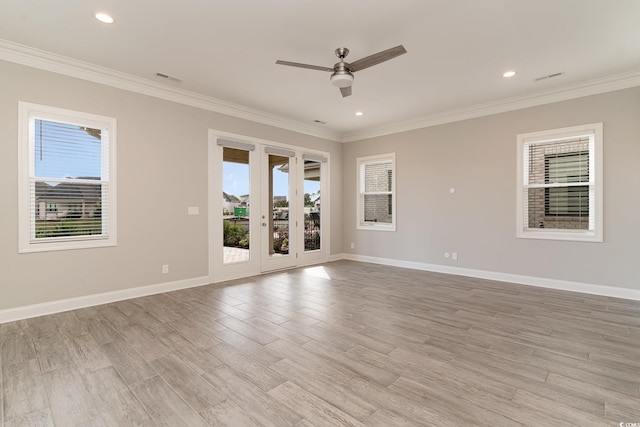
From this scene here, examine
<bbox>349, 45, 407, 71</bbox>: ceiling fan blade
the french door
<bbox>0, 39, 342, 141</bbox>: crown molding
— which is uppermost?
<bbox>0, 39, 342, 141</bbox>: crown molding

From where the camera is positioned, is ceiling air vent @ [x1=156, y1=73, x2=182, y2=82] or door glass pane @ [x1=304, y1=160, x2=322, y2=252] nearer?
ceiling air vent @ [x1=156, y1=73, x2=182, y2=82]

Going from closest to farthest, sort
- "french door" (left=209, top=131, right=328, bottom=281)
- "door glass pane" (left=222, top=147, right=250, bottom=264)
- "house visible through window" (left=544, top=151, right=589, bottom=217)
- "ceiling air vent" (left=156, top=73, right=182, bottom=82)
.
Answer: "ceiling air vent" (left=156, top=73, right=182, bottom=82), "house visible through window" (left=544, top=151, right=589, bottom=217), "french door" (left=209, top=131, right=328, bottom=281), "door glass pane" (left=222, top=147, right=250, bottom=264)

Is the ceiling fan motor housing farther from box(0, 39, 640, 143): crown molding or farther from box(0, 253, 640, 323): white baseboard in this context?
box(0, 253, 640, 323): white baseboard

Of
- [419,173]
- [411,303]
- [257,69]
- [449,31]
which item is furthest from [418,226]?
[257,69]

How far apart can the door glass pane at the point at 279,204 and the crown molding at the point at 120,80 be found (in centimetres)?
81

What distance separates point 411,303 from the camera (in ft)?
12.9

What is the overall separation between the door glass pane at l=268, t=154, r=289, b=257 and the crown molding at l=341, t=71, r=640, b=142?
232cm

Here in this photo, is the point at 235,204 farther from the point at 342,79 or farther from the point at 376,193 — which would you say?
the point at 376,193

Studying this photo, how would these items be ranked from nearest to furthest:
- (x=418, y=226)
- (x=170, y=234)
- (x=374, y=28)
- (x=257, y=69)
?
(x=374, y=28) → (x=257, y=69) → (x=170, y=234) → (x=418, y=226)

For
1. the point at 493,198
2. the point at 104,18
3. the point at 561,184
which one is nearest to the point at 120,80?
the point at 104,18

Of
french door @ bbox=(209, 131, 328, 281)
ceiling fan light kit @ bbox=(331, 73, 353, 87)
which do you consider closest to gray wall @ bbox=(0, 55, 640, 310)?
french door @ bbox=(209, 131, 328, 281)

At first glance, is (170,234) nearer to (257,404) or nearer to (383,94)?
(257,404)

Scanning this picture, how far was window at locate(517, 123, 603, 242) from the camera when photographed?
171 inches

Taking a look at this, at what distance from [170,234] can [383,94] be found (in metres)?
4.02
